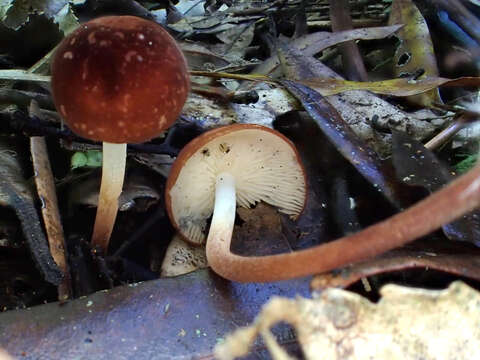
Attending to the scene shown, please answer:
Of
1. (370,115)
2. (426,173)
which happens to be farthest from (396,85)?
A: (426,173)

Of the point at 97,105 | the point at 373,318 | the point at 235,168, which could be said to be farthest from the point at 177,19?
the point at 373,318

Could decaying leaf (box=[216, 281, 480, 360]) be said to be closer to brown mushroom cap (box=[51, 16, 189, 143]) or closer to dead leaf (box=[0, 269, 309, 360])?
dead leaf (box=[0, 269, 309, 360])

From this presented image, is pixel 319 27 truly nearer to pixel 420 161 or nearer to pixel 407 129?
pixel 407 129

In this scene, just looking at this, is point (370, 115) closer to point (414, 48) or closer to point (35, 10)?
point (414, 48)

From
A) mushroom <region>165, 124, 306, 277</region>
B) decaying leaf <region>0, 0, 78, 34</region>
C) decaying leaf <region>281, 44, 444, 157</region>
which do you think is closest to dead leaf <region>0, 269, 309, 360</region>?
mushroom <region>165, 124, 306, 277</region>

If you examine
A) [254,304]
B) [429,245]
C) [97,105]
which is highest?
[97,105]

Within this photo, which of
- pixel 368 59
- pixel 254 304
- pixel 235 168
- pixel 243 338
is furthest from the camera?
pixel 368 59
